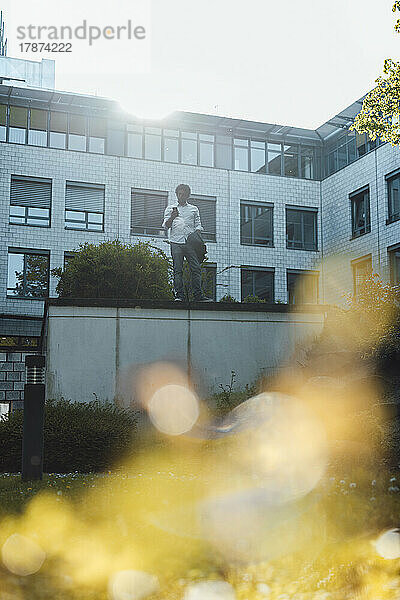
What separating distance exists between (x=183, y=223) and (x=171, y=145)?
2174 centimetres

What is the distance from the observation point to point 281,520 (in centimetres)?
594

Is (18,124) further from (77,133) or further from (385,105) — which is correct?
(385,105)

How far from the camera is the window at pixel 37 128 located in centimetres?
3117

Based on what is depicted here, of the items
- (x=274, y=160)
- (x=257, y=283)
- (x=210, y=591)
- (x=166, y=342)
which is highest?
(x=274, y=160)

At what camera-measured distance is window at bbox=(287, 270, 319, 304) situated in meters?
33.7

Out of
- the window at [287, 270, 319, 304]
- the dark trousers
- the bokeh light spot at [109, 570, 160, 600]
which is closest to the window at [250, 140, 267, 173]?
the window at [287, 270, 319, 304]

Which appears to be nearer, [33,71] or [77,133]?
[77,133]

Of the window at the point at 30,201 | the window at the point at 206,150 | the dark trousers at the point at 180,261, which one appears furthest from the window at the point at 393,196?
the dark trousers at the point at 180,261

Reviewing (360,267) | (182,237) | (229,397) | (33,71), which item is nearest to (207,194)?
(360,267)

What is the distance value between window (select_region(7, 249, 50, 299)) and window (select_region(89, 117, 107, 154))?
19.9ft

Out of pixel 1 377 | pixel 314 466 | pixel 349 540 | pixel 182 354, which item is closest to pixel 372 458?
pixel 314 466

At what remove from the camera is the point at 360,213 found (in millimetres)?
31844

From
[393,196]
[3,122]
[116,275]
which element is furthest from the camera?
[3,122]

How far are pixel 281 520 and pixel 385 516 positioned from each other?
36.4 inches
